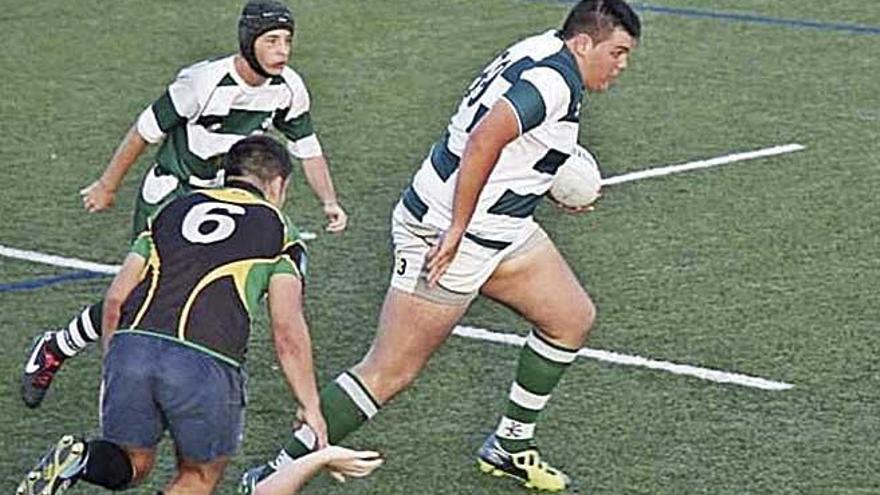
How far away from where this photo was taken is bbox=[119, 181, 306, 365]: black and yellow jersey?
6.69 meters

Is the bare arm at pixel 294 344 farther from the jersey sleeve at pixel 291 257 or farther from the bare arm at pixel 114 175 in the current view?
the bare arm at pixel 114 175

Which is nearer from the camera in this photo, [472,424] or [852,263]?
[472,424]

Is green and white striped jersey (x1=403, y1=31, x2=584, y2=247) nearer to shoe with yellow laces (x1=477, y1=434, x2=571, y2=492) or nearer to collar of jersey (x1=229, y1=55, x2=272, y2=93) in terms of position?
shoe with yellow laces (x1=477, y1=434, x2=571, y2=492)

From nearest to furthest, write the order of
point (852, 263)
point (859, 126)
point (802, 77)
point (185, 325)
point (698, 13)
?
point (185, 325) < point (852, 263) < point (859, 126) < point (802, 77) < point (698, 13)

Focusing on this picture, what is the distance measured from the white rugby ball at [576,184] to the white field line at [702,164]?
14.6ft

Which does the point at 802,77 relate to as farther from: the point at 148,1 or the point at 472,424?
the point at 472,424

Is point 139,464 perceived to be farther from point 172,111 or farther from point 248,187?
point 172,111

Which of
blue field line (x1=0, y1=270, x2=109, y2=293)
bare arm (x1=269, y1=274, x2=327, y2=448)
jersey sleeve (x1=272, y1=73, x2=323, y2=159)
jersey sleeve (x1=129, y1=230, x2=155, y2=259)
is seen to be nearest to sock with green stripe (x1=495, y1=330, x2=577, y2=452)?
jersey sleeve (x1=272, y1=73, x2=323, y2=159)

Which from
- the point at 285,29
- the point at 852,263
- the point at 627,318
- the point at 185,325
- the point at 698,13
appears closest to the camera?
the point at 185,325

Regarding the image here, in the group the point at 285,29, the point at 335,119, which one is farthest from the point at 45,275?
the point at 335,119

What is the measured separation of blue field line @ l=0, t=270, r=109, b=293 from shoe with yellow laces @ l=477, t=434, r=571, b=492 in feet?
10.1

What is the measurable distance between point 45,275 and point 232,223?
166 inches

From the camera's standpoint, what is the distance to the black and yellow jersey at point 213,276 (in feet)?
21.9

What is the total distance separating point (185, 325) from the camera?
6.68 metres
